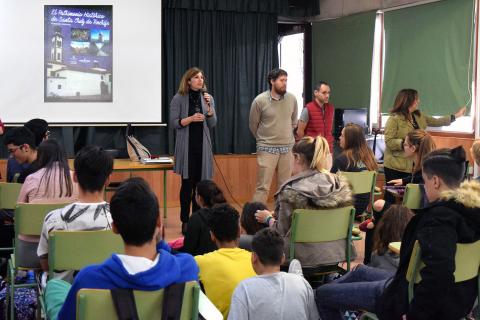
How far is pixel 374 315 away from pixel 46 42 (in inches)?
212

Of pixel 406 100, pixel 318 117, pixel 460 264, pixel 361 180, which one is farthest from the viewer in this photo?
pixel 318 117

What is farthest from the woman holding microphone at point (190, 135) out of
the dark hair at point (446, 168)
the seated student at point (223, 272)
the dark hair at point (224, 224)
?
the dark hair at point (446, 168)

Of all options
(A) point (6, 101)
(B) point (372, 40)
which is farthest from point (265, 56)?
(A) point (6, 101)

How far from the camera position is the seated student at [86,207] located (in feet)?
8.85

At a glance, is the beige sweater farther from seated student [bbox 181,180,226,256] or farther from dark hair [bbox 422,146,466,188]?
dark hair [bbox 422,146,466,188]

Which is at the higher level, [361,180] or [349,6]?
[349,6]

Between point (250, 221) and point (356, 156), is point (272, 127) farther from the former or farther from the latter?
point (250, 221)

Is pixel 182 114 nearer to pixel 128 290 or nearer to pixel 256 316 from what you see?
pixel 256 316

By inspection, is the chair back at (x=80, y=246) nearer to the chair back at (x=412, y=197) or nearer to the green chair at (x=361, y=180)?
the chair back at (x=412, y=197)

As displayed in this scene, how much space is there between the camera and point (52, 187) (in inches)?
138

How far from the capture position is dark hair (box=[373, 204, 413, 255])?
3.23 metres

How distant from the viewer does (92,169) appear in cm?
276

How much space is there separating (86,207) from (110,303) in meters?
0.98

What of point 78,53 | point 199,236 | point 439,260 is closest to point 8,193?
point 199,236
